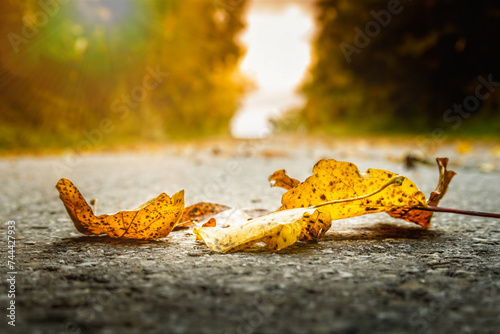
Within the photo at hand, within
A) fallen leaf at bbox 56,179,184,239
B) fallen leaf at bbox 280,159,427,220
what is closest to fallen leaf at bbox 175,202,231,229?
fallen leaf at bbox 56,179,184,239

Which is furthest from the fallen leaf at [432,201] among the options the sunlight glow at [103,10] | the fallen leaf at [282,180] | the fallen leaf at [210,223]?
the sunlight glow at [103,10]

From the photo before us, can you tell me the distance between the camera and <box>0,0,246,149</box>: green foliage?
8.66 m

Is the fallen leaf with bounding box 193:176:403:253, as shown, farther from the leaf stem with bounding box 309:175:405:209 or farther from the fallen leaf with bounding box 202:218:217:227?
the fallen leaf with bounding box 202:218:217:227

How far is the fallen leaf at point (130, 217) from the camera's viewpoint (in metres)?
1.27

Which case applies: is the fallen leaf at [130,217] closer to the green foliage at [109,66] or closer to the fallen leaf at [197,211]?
the fallen leaf at [197,211]

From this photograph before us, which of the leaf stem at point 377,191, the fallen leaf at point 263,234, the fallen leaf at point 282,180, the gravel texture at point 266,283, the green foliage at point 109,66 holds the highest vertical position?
the green foliage at point 109,66

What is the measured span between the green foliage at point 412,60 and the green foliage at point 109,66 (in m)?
4.87

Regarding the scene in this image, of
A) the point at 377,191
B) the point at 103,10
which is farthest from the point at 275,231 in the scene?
A: the point at 103,10

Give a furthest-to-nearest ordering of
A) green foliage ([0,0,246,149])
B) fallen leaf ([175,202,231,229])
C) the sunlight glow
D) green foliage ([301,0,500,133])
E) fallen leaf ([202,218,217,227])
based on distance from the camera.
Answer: green foliage ([301,0,500,133]) → the sunlight glow → green foliage ([0,0,246,149]) → fallen leaf ([175,202,231,229]) → fallen leaf ([202,218,217,227])

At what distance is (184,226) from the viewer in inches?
59.3

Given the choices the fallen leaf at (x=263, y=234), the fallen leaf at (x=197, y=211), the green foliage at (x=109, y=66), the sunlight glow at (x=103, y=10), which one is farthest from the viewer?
the sunlight glow at (x=103, y=10)

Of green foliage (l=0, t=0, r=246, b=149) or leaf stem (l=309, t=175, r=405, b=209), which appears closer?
leaf stem (l=309, t=175, r=405, b=209)

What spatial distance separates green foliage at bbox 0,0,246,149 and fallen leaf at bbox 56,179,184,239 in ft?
25.5

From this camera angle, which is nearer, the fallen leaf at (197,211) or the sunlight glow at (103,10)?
the fallen leaf at (197,211)
